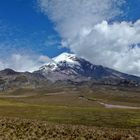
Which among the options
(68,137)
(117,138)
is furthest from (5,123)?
(117,138)

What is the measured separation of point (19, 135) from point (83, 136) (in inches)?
183

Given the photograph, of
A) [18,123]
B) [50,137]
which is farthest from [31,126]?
[50,137]

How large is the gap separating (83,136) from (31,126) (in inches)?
204

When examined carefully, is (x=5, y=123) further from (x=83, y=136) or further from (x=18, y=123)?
(x=83, y=136)

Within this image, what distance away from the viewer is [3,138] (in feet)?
78.8

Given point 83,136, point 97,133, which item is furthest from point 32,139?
point 97,133

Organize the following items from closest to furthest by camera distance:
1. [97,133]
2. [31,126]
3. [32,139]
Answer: [32,139] → [97,133] → [31,126]

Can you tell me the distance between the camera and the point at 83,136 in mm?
25016

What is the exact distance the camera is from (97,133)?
26438 millimetres

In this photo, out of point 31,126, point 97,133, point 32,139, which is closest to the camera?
point 32,139

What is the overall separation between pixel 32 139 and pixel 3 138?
2.04 meters

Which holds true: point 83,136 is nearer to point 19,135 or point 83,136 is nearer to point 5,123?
point 19,135

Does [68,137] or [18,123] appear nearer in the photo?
[68,137]

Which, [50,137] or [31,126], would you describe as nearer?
[50,137]
